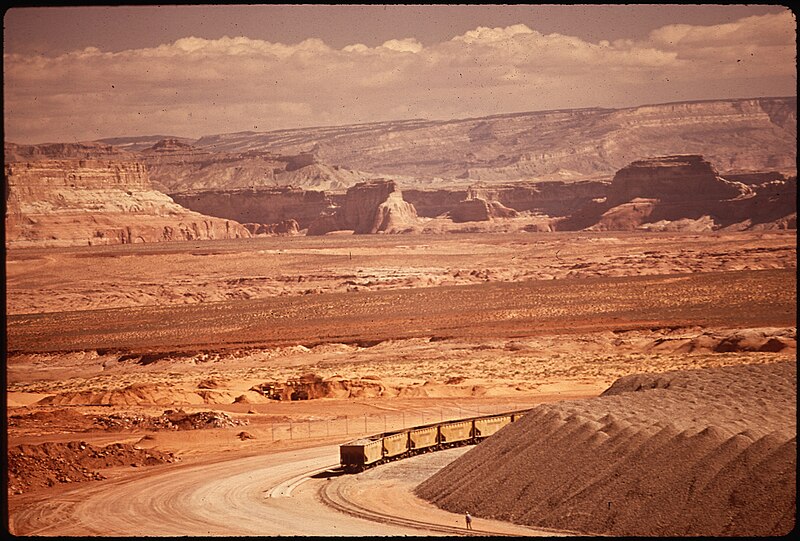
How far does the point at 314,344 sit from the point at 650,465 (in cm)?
5387

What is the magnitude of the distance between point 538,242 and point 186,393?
379 ft

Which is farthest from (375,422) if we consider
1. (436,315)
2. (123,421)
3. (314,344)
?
(436,315)

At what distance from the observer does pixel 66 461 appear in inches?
1484

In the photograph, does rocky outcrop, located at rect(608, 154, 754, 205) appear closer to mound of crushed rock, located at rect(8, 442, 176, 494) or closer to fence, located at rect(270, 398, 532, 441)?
fence, located at rect(270, 398, 532, 441)

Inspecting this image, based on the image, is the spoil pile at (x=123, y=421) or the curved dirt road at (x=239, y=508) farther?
the spoil pile at (x=123, y=421)

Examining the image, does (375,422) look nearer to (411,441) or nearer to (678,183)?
(411,441)

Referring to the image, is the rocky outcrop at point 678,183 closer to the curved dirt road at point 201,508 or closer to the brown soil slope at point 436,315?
the brown soil slope at point 436,315

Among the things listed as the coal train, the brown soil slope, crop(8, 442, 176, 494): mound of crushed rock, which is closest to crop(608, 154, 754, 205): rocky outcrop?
the brown soil slope

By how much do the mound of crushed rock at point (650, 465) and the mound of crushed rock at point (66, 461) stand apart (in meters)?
12.4

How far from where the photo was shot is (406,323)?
8738cm

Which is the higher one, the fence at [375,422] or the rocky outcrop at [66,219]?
the rocky outcrop at [66,219]

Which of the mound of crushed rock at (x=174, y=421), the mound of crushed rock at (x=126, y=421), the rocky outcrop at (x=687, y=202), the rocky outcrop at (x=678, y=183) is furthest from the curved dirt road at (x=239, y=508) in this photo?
the rocky outcrop at (x=678, y=183)

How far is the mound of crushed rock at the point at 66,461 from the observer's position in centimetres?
3569

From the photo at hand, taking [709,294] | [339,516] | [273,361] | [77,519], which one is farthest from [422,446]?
[709,294]
